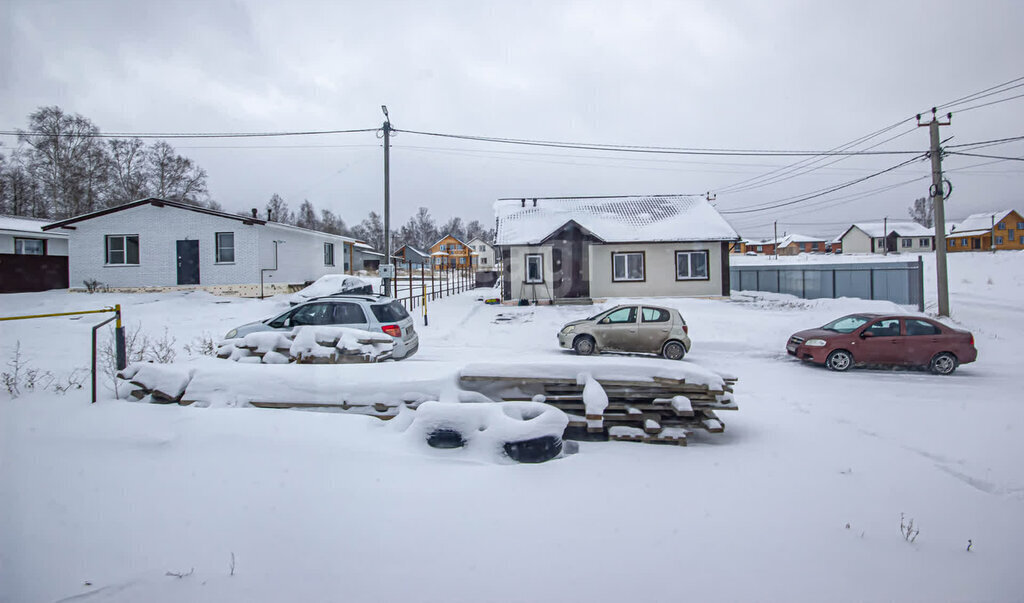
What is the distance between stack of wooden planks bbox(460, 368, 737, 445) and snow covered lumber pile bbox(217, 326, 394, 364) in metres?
3.53

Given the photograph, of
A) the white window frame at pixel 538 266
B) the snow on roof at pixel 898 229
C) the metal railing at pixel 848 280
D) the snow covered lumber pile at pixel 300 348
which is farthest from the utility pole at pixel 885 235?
the snow covered lumber pile at pixel 300 348

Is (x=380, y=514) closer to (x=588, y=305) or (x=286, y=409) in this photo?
(x=286, y=409)

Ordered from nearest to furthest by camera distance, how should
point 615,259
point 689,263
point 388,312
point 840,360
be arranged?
point 388,312 → point 840,360 → point 689,263 → point 615,259

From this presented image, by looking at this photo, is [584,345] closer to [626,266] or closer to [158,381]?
[158,381]

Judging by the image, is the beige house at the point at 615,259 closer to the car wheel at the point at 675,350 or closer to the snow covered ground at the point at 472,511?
the car wheel at the point at 675,350

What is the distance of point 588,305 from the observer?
71.4 feet

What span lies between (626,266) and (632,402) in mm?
18712

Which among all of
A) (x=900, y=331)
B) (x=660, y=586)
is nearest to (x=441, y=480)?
(x=660, y=586)

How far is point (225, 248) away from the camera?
22734mm

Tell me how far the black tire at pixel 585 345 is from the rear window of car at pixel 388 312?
4753mm

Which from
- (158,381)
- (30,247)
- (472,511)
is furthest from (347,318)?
(30,247)

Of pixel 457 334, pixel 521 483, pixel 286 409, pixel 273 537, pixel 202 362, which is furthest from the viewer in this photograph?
pixel 457 334

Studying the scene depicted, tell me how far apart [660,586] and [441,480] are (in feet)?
6.31

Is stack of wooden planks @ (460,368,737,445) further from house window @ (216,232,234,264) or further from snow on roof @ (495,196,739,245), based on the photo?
house window @ (216,232,234,264)
